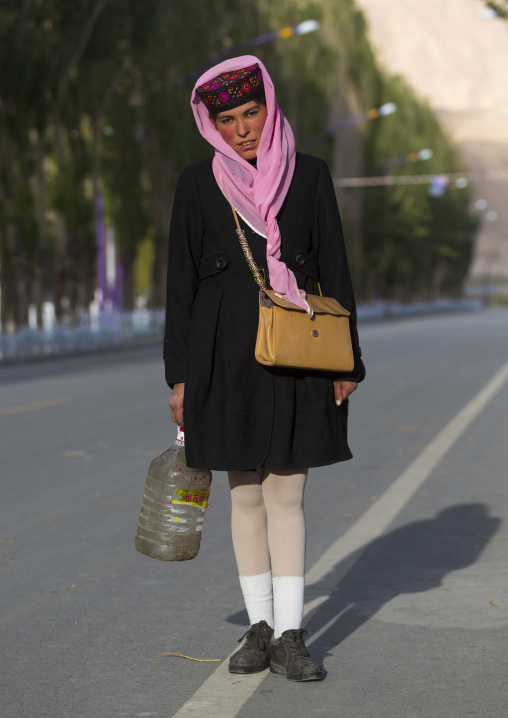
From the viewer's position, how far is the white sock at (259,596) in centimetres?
446

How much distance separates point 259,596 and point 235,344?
0.88 metres

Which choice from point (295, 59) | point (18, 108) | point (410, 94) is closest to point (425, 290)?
point (410, 94)

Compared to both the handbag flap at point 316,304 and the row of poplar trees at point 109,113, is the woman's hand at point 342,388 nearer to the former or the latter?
the handbag flap at point 316,304

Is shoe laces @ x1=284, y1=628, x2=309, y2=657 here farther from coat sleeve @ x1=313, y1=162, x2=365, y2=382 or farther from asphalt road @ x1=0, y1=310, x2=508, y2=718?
coat sleeve @ x1=313, y1=162, x2=365, y2=382

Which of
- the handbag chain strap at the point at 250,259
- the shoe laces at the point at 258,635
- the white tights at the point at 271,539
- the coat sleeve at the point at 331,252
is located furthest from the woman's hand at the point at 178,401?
the shoe laces at the point at 258,635

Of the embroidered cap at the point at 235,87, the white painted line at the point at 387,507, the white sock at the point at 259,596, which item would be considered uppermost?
the embroidered cap at the point at 235,87

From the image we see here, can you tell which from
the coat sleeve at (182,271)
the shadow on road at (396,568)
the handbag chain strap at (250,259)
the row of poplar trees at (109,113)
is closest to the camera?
the handbag chain strap at (250,259)

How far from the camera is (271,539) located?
4.43 m

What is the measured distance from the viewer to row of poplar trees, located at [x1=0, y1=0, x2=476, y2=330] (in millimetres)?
31016

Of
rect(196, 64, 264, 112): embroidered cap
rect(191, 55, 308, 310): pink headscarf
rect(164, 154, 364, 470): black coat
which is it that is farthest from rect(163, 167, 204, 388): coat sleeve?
rect(196, 64, 264, 112): embroidered cap

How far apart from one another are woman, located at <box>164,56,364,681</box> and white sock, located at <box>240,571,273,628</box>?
0.25 feet

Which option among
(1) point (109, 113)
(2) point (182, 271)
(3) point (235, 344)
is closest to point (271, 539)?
(3) point (235, 344)

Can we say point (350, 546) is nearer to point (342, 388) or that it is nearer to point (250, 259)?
point (342, 388)

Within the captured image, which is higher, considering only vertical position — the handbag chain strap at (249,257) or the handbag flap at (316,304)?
the handbag chain strap at (249,257)
